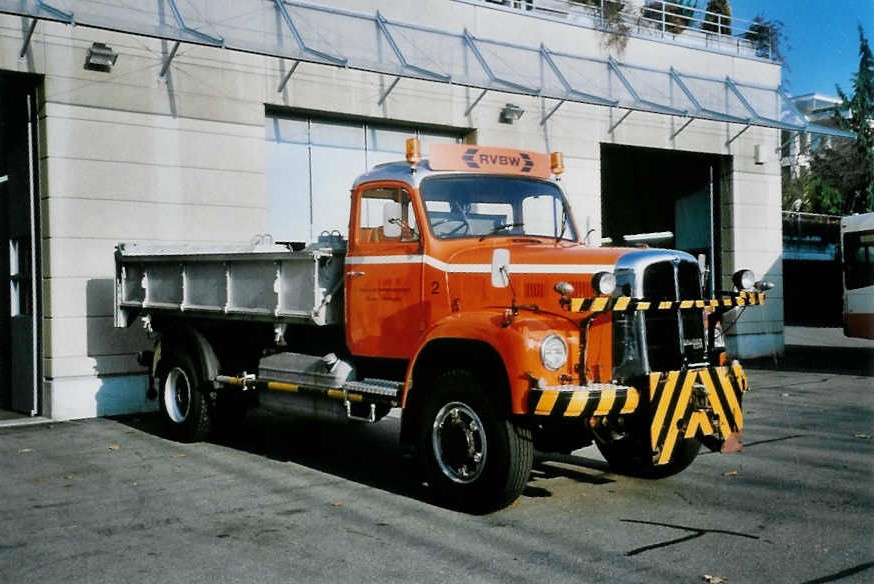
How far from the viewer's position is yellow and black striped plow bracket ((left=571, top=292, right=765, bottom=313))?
620 centimetres

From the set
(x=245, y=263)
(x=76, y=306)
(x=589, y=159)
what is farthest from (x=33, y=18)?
(x=589, y=159)

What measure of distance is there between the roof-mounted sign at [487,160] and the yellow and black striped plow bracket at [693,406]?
99.4 inches

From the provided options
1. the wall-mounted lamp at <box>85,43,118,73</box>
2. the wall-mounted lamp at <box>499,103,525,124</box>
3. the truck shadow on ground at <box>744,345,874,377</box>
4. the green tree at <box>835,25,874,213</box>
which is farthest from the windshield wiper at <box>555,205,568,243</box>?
the green tree at <box>835,25,874,213</box>

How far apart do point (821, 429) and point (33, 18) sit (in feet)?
33.5

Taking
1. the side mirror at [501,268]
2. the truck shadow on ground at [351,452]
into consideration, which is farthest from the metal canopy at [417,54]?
the side mirror at [501,268]

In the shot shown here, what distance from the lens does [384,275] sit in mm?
7699

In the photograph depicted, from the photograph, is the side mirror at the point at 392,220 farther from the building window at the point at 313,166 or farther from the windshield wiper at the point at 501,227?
the building window at the point at 313,166

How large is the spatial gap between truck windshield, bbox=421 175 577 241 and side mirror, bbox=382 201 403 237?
26 cm

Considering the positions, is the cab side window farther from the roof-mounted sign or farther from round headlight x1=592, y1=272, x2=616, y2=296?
round headlight x1=592, y1=272, x2=616, y2=296

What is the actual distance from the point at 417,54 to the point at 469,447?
8841 mm

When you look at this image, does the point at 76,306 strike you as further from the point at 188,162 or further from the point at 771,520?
the point at 771,520

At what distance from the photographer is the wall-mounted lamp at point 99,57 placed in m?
11.4

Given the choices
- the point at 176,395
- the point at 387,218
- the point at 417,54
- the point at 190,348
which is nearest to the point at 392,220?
the point at 387,218

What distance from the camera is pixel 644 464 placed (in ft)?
24.7
